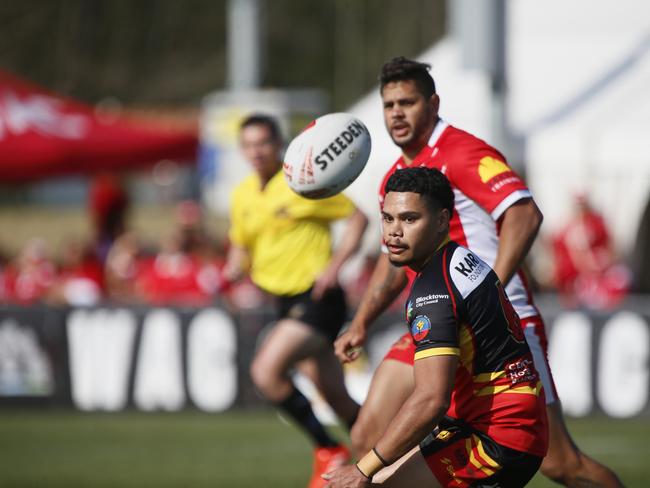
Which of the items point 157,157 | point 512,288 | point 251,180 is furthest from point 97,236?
point 512,288

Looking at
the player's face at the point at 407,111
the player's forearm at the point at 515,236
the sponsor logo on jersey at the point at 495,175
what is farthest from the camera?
the player's face at the point at 407,111

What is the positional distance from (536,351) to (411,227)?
48.8 inches

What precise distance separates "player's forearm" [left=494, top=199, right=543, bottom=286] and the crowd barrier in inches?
271

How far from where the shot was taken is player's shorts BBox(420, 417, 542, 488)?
5.02 metres

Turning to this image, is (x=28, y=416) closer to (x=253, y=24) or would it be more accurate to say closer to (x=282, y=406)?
(x=282, y=406)

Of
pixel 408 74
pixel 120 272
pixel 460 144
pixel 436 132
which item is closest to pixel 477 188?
pixel 460 144

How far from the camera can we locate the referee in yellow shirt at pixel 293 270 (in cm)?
800

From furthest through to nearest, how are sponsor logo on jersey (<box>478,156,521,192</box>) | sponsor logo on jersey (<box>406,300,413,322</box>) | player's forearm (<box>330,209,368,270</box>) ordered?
player's forearm (<box>330,209,368,270</box>)
sponsor logo on jersey (<box>478,156,521,192</box>)
sponsor logo on jersey (<box>406,300,413,322</box>)

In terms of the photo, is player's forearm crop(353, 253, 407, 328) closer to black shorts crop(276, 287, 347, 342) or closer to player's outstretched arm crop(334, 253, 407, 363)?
player's outstretched arm crop(334, 253, 407, 363)

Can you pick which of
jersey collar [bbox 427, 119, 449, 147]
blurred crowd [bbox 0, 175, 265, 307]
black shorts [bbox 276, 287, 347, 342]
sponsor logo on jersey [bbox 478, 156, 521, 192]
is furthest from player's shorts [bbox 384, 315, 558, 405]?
blurred crowd [bbox 0, 175, 265, 307]

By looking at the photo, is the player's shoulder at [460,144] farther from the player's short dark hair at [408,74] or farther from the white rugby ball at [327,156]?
the white rugby ball at [327,156]

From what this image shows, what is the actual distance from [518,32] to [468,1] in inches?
211

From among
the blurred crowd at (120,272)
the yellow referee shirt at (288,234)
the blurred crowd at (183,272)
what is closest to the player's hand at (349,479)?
the yellow referee shirt at (288,234)

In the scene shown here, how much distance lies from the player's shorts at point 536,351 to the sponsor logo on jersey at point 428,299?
950 millimetres
